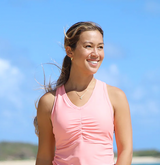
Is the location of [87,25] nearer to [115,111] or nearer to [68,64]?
[68,64]

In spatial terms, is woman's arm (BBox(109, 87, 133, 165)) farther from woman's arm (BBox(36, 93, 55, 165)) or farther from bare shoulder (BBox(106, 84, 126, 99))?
woman's arm (BBox(36, 93, 55, 165))

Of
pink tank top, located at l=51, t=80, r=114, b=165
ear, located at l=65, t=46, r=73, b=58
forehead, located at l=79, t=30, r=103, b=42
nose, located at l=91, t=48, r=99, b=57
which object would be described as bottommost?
pink tank top, located at l=51, t=80, r=114, b=165

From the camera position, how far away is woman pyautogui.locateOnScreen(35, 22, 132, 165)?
10.8ft

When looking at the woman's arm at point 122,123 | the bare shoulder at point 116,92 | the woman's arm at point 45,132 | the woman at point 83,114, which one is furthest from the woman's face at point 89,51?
the woman's arm at point 45,132

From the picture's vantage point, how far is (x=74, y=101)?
3.49m

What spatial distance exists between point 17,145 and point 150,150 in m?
16.5

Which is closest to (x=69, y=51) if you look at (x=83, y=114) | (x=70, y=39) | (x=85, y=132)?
(x=70, y=39)

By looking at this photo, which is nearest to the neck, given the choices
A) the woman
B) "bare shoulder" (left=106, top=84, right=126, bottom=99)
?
the woman

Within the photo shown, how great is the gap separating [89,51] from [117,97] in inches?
20.2

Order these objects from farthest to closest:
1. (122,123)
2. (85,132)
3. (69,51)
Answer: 1. (69,51)
2. (122,123)
3. (85,132)

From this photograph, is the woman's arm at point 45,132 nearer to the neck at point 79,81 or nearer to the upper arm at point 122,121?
the neck at point 79,81

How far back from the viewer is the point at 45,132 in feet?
11.7

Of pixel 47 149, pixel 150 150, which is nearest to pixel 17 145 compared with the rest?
pixel 150 150

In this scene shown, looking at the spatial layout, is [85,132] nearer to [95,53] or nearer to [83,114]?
[83,114]
